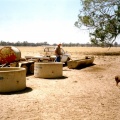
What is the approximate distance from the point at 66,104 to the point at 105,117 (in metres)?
1.59

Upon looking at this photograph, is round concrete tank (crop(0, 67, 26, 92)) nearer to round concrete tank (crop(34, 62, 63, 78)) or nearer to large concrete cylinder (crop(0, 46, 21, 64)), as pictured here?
round concrete tank (crop(34, 62, 63, 78))

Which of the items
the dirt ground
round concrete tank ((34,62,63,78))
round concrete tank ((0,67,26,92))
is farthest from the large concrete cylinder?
round concrete tank ((0,67,26,92))

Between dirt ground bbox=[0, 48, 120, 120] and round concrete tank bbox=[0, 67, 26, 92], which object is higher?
round concrete tank bbox=[0, 67, 26, 92]

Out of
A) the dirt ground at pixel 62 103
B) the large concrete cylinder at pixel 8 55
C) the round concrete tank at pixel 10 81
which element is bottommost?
the dirt ground at pixel 62 103

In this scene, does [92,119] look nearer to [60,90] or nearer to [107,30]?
[60,90]

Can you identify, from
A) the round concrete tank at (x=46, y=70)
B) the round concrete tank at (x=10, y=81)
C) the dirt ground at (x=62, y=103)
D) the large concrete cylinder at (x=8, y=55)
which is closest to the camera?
the dirt ground at (x=62, y=103)

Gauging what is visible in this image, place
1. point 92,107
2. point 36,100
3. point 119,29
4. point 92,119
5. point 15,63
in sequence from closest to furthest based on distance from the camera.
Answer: point 92,119 → point 92,107 → point 36,100 → point 15,63 → point 119,29

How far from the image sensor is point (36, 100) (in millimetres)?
8672

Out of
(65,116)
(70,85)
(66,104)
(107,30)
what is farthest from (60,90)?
(107,30)

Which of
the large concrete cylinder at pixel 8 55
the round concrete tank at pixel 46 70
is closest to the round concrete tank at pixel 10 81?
the round concrete tank at pixel 46 70

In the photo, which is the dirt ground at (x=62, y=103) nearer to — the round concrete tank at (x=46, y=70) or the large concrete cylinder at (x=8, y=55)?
the round concrete tank at (x=46, y=70)

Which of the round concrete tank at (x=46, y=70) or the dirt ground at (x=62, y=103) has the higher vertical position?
the round concrete tank at (x=46, y=70)

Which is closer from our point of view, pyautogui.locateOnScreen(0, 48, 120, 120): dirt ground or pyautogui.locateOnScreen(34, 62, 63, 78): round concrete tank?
pyautogui.locateOnScreen(0, 48, 120, 120): dirt ground

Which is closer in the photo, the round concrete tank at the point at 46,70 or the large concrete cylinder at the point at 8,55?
the round concrete tank at the point at 46,70
